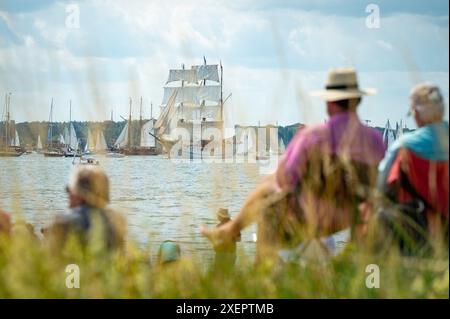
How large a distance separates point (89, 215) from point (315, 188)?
1197 millimetres

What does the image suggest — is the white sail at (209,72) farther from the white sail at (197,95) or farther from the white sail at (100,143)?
the white sail at (100,143)

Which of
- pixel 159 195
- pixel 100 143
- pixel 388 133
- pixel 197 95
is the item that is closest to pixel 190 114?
pixel 197 95

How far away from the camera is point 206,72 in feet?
237

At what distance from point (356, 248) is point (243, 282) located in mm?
647

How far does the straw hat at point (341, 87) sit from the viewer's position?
4.82 m

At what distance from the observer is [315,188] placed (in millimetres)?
4648

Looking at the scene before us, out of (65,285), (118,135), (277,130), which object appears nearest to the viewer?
(65,285)

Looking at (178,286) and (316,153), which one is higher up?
(316,153)

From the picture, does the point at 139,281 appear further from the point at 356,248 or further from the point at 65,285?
the point at 356,248

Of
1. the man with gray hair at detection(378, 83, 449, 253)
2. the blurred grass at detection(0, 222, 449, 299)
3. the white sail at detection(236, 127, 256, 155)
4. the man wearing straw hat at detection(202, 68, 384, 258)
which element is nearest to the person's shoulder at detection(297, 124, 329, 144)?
the man wearing straw hat at detection(202, 68, 384, 258)

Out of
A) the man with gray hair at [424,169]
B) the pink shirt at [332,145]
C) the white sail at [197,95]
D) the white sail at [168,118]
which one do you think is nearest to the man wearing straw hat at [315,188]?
the pink shirt at [332,145]

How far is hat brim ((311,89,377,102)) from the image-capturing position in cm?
481

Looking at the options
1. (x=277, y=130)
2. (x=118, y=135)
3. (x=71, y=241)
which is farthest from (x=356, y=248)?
(x=118, y=135)

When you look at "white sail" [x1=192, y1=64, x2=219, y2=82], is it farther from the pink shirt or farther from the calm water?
the pink shirt
